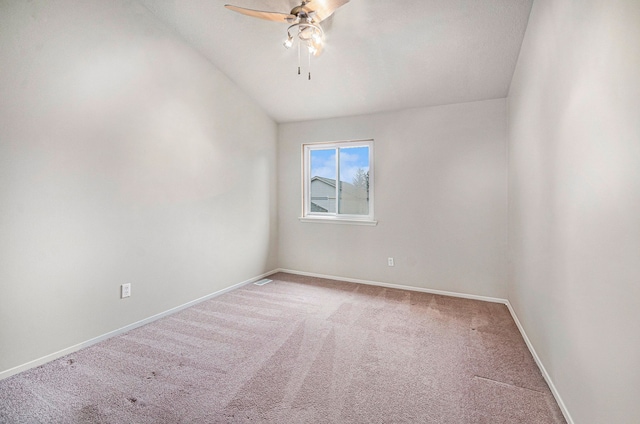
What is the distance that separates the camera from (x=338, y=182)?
13.8 feet

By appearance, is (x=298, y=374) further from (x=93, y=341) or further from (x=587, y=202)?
(x=587, y=202)

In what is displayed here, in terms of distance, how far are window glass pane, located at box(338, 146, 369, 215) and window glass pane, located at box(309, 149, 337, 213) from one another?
0.43 ft

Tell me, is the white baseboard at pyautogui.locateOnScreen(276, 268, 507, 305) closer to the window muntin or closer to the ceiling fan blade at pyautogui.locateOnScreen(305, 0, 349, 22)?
the window muntin

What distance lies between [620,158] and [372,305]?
2.49 metres

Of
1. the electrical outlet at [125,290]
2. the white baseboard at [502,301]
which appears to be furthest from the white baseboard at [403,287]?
the electrical outlet at [125,290]

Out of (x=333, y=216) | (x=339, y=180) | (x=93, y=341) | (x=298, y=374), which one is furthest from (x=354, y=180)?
(x=93, y=341)

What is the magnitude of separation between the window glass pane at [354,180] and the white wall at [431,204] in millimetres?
211

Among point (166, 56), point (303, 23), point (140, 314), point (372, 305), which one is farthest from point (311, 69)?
point (140, 314)

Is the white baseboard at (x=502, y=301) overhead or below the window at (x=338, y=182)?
below

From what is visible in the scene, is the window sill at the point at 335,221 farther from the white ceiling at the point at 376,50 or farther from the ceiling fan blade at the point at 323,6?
the ceiling fan blade at the point at 323,6

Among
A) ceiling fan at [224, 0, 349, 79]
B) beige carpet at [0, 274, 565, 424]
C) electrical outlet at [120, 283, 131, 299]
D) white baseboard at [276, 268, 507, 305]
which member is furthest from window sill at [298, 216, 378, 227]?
electrical outlet at [120, 283, 131, 299]

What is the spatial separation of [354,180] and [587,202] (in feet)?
9.70

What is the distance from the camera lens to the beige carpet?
153cm

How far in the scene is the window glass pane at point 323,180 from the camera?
4.27 metres
